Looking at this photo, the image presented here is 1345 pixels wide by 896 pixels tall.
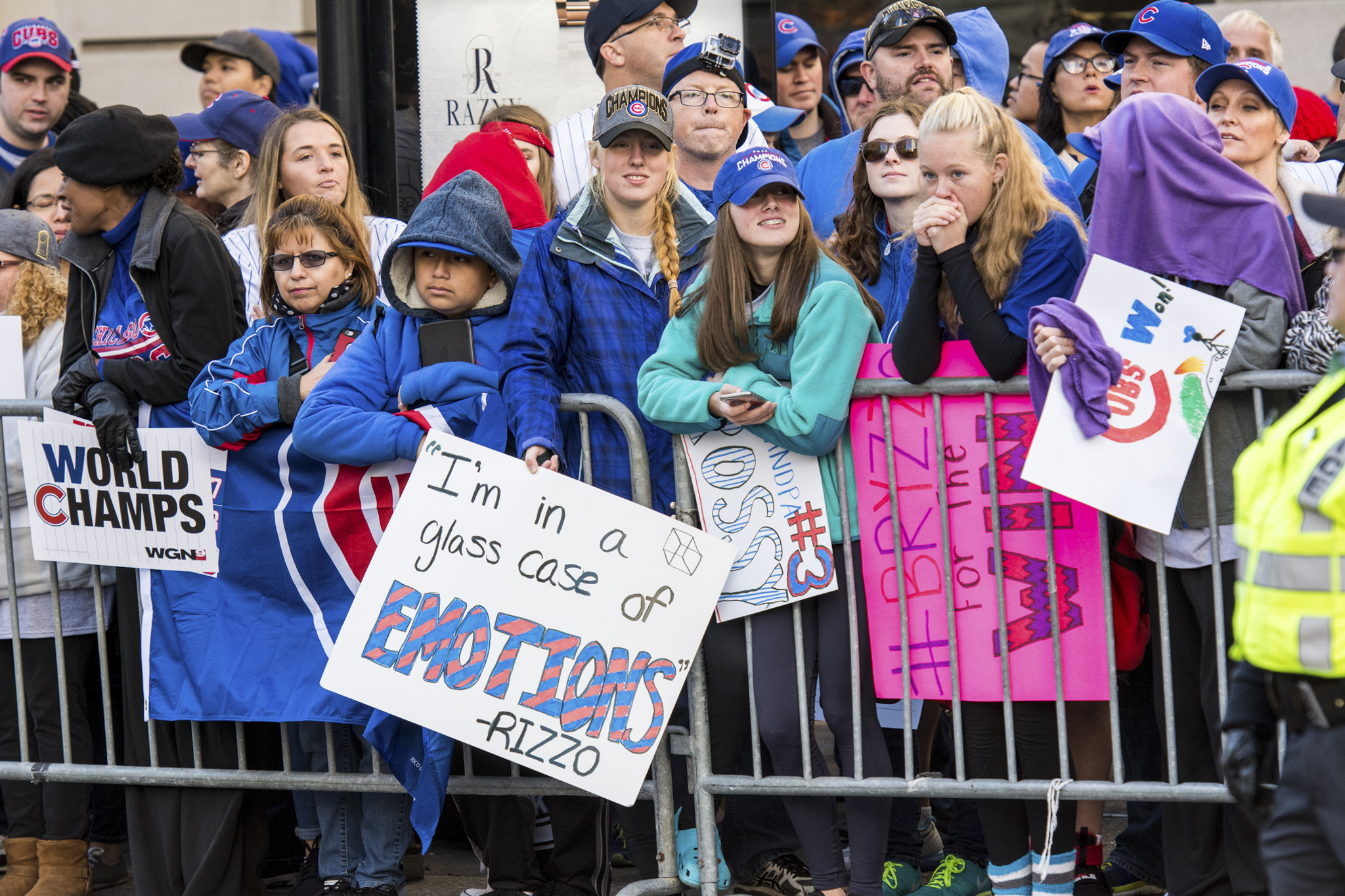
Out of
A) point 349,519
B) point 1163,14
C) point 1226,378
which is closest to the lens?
point 1226,378

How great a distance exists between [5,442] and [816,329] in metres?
3.02

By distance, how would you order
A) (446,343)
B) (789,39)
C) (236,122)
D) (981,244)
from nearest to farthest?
(981,244) → (446,343) → (236,122) → (789,39)

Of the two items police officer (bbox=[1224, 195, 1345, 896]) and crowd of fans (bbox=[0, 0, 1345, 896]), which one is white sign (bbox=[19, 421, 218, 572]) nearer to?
crowd of fans (bbox=[0, 0, 1345, 896])

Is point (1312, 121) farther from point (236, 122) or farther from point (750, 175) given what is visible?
point (236, 122)

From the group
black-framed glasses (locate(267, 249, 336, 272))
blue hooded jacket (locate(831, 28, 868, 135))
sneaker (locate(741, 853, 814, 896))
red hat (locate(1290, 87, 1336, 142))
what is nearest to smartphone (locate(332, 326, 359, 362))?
black-framed glasses (locate(267, 249, 336, 272))

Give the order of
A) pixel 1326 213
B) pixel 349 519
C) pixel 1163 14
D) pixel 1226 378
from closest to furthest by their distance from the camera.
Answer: pixel 1326 213 < pixel 1226 378 < pixel 349 519 < pixel 1163 14

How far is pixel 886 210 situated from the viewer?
4.66 meters

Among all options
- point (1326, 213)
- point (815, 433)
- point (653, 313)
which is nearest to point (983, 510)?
point (815, 433)

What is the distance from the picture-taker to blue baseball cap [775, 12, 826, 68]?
7.33 meters

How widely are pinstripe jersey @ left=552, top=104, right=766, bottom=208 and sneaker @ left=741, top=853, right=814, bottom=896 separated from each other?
270 cm

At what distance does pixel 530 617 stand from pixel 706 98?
7.00ft

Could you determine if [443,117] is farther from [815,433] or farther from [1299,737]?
[1299,737]

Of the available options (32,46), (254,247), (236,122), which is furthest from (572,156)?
(32,46)

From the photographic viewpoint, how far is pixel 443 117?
6516 millimetres
